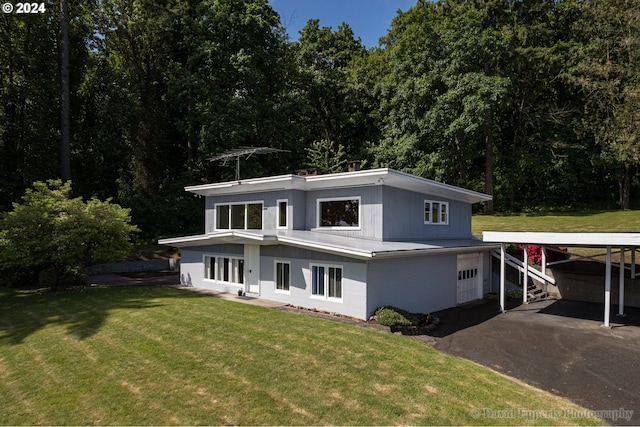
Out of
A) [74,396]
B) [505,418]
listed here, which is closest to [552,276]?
[505,418]

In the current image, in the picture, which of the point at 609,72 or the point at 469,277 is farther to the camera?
the point at 609,72

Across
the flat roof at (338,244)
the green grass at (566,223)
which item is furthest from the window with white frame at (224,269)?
the green grass at (566,223)

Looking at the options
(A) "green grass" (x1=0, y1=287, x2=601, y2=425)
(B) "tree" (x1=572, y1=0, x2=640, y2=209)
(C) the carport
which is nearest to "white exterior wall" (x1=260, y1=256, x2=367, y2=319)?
(A) "green grass" (x1=0, y1=287, x2=601, y2=425)

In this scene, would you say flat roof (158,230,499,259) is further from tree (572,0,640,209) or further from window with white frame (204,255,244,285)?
tree (572,0,640,209)

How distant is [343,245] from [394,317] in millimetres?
2972

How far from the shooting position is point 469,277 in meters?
18.2

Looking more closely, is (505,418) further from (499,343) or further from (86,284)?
(86,284)

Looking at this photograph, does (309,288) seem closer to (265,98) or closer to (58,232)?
(58,232)

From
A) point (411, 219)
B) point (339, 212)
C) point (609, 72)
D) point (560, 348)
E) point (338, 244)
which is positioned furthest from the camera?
point (609, 72)

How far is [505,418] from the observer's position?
656 cm

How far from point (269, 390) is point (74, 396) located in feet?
12.7

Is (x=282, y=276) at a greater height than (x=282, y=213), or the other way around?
(x=282, y=213)

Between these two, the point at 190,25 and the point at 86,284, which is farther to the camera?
the point at 190,25

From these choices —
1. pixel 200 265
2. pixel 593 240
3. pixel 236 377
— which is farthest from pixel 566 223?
pixel 236 377
